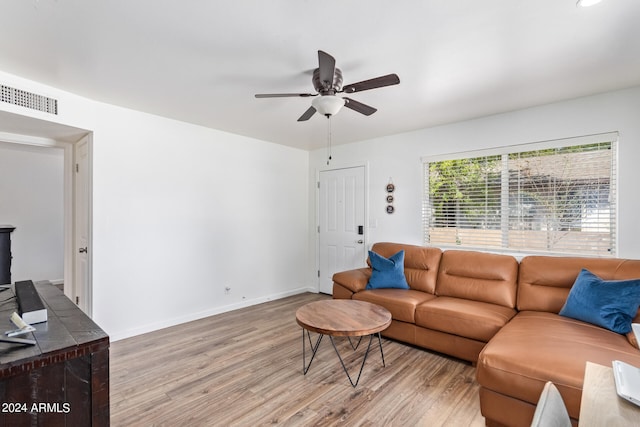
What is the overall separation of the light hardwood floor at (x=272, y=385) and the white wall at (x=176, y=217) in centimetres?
54

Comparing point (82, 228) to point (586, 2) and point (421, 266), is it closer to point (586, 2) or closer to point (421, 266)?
point (421, 266)

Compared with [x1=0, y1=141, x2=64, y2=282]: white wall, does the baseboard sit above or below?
below

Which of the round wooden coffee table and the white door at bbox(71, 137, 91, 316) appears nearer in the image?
the round wooden coffee table

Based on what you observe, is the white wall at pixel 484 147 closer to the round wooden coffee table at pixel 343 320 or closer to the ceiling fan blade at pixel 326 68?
the round wooden coffee table at pixel 343 320

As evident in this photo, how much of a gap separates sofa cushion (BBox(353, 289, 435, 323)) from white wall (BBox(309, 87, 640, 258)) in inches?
36.8

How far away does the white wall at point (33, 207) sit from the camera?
501 centimetres

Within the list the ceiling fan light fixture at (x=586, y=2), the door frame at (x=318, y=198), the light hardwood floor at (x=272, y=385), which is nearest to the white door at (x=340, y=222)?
the door frame at (x=318, y=198)

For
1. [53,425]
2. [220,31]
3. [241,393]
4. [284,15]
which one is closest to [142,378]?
[241,393]

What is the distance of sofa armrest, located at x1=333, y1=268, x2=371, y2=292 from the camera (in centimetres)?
Result: 342

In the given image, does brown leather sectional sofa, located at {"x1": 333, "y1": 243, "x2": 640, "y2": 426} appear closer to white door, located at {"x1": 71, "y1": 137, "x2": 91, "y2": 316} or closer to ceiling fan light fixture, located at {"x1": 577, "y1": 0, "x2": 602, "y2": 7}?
ceiling fan light fixture, located at {"x1": 577, "y1": 0, "x2": 602, "y2": 7}

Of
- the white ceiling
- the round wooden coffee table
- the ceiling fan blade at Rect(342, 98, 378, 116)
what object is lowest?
the round wooden coffee table

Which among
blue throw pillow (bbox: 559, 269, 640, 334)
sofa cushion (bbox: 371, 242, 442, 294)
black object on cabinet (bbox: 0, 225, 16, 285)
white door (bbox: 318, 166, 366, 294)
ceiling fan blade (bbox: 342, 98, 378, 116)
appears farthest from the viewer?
white door (bbox: 318, 166, 366, 294)

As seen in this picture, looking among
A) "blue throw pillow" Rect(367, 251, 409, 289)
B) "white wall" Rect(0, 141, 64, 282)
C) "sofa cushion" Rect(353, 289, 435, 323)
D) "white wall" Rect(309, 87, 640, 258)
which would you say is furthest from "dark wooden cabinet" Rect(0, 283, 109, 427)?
"white wall" Rect(0, 141, 64, 282)

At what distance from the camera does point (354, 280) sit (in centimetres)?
346
